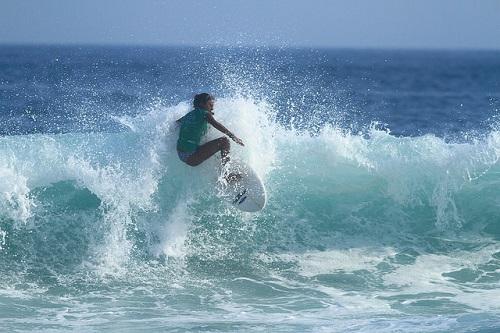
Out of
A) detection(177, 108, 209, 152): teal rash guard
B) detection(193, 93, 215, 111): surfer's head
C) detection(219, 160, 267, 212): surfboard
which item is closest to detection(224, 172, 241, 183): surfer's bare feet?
detection(219, 160, 267, 212): surfboard

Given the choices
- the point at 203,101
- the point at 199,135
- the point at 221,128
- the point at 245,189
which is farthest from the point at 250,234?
the point at 203,101

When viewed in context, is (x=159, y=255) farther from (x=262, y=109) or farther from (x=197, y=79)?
(x=197, y=79)

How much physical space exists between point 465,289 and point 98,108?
2234 centimetres

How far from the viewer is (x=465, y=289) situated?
1119cm

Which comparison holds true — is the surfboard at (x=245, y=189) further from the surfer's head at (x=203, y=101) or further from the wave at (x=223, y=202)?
the surfer's head at (x=203, y=101)

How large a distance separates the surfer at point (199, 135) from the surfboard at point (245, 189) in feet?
0.96

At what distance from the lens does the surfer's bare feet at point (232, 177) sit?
12.2 m

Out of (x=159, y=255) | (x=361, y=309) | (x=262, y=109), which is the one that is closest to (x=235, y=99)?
(x=262, y=109)

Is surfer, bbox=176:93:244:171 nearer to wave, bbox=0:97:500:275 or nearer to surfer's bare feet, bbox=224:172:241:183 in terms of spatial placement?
surfer's bare feet, bbox=224:172:241:183

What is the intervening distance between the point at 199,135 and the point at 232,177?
0.83 m

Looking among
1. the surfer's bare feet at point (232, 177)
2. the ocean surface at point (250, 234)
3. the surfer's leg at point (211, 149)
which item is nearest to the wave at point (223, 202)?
the ocean surface at point (250, 234)

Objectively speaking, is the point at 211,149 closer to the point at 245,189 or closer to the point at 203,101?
→ the point at 203,101

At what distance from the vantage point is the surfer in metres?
11.8

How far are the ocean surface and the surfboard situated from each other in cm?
30
